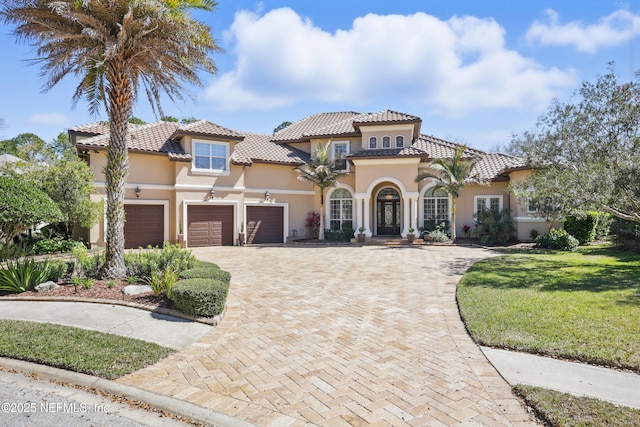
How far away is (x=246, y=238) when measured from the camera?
23266 mm

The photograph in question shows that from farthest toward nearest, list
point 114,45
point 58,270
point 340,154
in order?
point 340,154 < point 58,270 < point 114,45

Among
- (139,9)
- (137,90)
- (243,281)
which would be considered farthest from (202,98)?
(243,281)

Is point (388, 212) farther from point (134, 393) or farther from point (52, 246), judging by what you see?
point (134, 393)

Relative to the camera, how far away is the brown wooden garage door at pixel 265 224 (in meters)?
23.6

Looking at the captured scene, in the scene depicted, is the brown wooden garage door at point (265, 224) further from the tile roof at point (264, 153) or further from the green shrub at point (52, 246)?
the green shrub at point (52, 246)

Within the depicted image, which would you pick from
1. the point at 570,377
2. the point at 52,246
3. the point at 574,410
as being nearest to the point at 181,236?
the point at 52,246

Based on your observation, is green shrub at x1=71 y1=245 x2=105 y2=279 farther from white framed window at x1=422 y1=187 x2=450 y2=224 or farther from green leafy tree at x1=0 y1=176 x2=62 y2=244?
white framed window at x1=422 y1=187 x2=450 y2=224

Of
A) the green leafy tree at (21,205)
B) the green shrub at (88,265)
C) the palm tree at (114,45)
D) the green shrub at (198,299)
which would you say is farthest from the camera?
the green leafy tree at (21,205)

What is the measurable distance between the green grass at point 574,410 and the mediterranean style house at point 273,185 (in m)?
18.7

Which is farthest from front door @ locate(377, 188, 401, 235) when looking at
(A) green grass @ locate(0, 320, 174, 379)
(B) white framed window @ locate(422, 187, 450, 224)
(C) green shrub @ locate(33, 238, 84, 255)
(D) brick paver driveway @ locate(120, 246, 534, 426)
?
(A) green grass @ locate(0, 320, 174, 379)

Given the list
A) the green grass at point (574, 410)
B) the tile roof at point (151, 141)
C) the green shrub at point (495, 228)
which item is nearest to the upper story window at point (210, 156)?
the tile roof at point (151, 141)

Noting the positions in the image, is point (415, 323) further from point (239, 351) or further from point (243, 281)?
point (243, 281)

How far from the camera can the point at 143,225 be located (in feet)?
67.2

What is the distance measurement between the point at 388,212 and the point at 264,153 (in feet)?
32.9
